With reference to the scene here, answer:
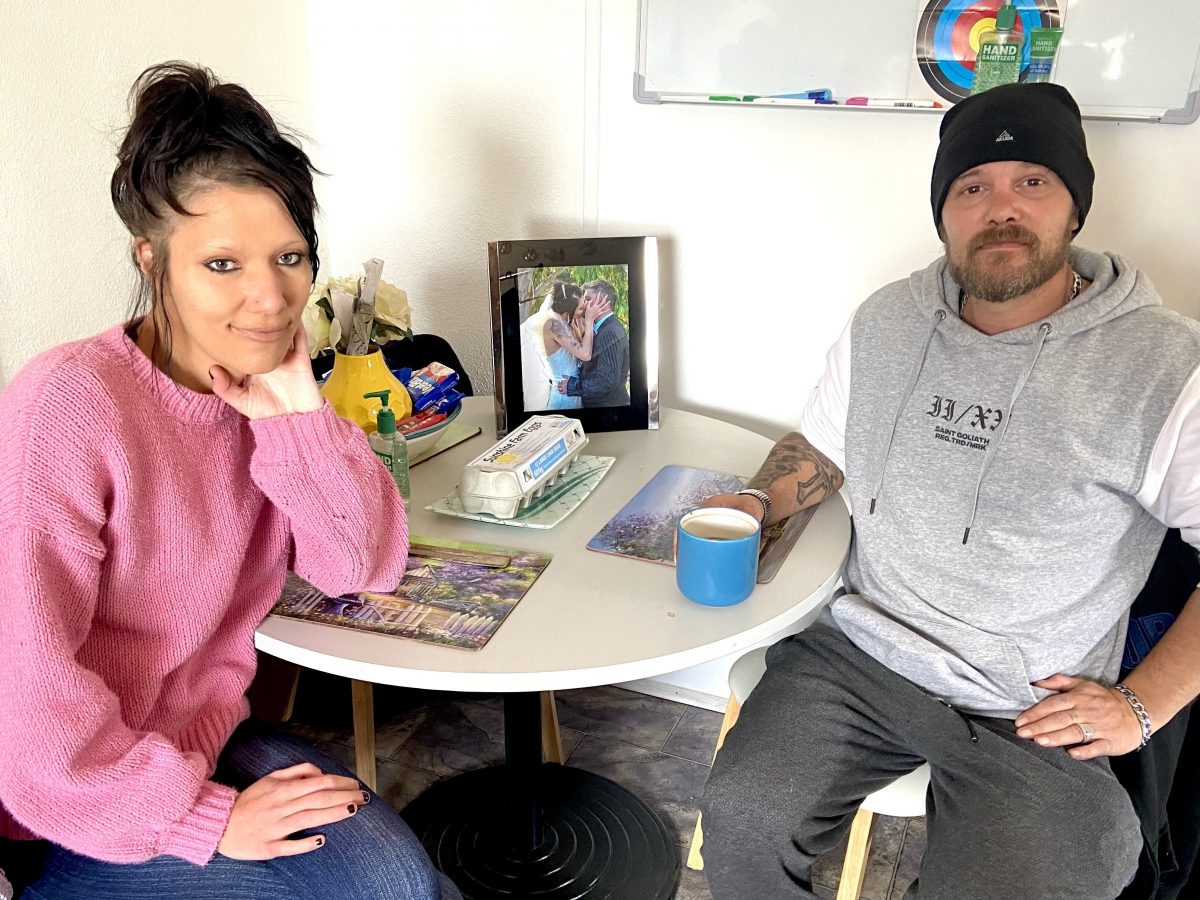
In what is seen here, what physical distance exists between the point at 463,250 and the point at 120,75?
707 mm

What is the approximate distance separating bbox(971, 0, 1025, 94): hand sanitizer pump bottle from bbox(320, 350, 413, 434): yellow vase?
3.45 ft

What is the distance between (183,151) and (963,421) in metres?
1.04

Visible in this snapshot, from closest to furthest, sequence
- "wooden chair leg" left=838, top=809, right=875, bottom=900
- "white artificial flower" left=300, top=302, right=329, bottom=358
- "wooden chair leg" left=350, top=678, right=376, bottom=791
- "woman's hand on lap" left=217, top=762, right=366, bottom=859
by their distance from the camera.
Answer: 1. "woman's hand on lap" left=217, top=762, right=366, bottom=859
2. "wooden chair leg" left=838, top=809, right=875, bottom=900
3. "white artificial flower" left=300, top=302, right=329, bottom=358
4. "wooden chair leg" left=350, top=678, right=376, bottom=791

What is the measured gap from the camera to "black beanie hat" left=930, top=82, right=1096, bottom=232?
1.33 meters

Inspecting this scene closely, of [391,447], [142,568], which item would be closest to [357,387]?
[391,447]

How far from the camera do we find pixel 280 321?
3.54 ft

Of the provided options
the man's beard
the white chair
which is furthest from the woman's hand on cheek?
the man's beard

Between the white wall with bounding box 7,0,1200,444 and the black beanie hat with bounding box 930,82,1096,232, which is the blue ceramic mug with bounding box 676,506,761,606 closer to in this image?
the black beanie hat with bounding box 930,82,1096,232

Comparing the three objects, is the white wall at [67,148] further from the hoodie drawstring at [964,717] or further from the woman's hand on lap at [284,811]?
the hoodie drawstring at [964,717]

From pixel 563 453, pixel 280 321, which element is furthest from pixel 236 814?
pixel 563 453

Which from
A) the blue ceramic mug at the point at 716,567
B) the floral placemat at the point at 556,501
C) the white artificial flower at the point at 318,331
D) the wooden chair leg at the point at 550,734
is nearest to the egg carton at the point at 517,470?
the floral placemat at the point at 556,501

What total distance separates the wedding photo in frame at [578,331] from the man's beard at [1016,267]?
23.6 inches

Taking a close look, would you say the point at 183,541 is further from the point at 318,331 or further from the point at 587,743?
the point at 587,743

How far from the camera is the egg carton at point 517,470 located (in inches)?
54.7
